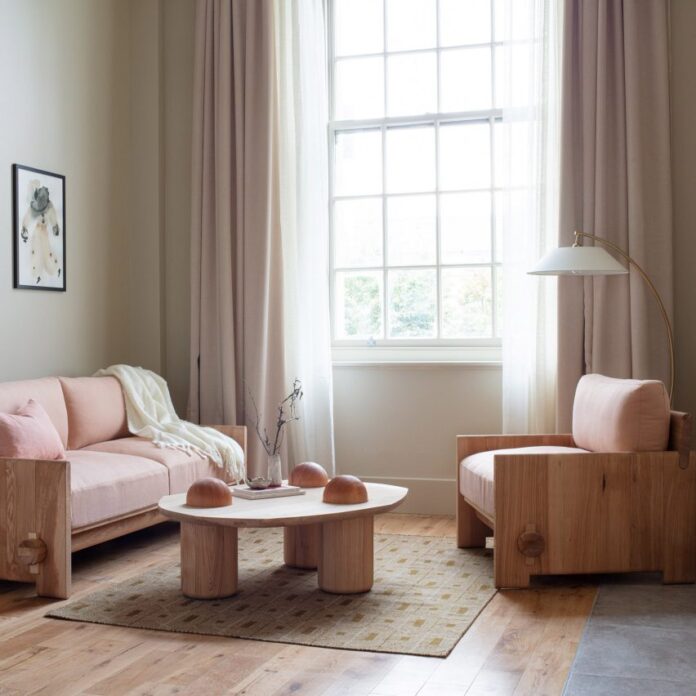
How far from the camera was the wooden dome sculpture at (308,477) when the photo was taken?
155 inches

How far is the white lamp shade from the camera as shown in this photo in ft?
13.7

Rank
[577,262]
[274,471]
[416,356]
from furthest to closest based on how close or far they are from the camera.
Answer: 1. [416,356]
2. [577,262]
3. [274,471]

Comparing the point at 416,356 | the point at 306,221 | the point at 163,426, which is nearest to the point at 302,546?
the point at 163,426

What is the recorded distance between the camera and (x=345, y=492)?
3.58 meters

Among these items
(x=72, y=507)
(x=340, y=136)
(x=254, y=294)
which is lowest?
(x=72, y=507)

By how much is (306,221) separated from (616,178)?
5.59ft

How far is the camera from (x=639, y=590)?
364 cm

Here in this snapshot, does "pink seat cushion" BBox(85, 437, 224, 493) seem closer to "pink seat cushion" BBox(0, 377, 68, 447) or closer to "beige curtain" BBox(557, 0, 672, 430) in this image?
"pink seat cushion" BBox(0, 377, 68, 447)

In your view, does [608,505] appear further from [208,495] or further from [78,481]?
[78,481]

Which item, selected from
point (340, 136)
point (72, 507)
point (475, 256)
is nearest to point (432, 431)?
point (475, 256)

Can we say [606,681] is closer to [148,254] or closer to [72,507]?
[72,507]

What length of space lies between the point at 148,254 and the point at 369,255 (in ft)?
4.28

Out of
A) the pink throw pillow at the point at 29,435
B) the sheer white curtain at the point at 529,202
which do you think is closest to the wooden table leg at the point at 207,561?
the pink throw pillow at the point at 29,435

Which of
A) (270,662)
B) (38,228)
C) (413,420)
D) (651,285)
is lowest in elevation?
(270,662)
